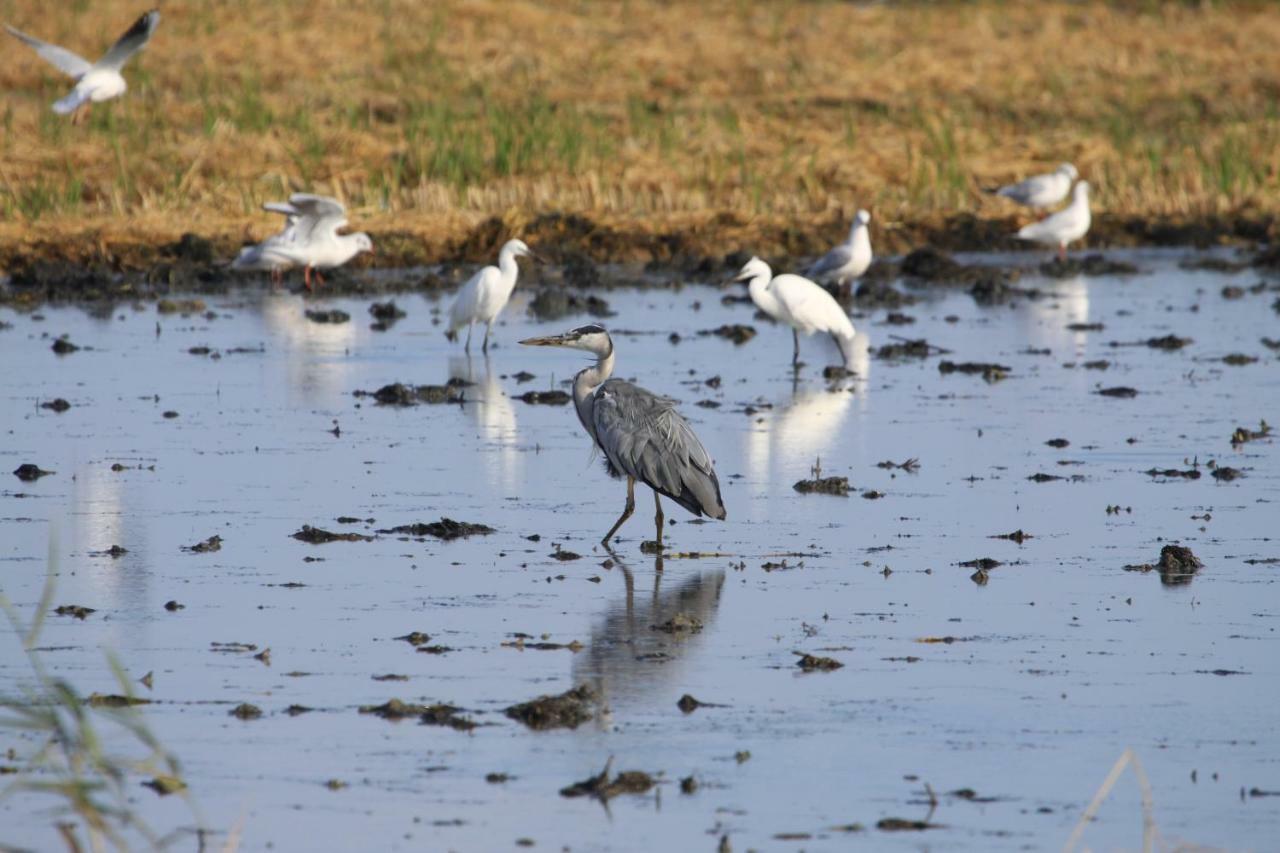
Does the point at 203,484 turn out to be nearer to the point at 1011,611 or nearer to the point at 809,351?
the point at 1011,611

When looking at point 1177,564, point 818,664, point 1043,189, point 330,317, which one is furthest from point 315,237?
point 818,664

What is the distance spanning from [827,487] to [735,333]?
7406 millimetres

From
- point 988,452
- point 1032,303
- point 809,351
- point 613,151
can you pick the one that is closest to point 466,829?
point 988,452

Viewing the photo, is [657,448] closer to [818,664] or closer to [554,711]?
[818,664]

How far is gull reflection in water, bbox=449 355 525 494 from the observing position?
12047mm

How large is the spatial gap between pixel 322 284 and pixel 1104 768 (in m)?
16.7

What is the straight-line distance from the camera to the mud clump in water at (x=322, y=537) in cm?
1009

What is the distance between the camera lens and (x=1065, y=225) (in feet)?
80.7

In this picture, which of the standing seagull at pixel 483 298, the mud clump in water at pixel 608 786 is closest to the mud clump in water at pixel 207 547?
the mud clump in water at pixel 608 786

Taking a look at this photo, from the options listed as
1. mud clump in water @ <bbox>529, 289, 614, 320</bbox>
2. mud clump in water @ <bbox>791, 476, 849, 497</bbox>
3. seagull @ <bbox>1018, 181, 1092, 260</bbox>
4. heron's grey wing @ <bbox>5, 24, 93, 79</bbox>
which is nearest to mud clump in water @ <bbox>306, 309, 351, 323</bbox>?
mud clump in water @ <bbox>529, 289, 614, 320</bbox>

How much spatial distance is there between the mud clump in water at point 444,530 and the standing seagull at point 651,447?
70 centimetres

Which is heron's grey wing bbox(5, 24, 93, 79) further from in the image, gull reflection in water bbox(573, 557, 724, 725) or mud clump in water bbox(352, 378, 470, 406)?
gull reflection in water bbox(573, 557, 724, 725)

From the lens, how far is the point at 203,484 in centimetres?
1158

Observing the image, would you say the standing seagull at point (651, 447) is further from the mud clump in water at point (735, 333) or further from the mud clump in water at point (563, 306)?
the mud clump in water at point (563, 306)
